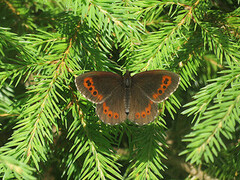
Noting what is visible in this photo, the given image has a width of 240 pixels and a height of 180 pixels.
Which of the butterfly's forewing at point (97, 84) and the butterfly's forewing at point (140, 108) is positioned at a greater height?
the butterfly's forewing at point (97, 84)

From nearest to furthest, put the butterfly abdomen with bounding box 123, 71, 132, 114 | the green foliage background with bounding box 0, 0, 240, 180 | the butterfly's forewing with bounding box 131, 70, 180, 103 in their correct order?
the green foliage background with bounding box 0, 0, 240, 180 → the butterfly's forewing with bounding box 131, 70, 180, 103 → the butterfly abdomen with bounding box 123, 71, 132, 114

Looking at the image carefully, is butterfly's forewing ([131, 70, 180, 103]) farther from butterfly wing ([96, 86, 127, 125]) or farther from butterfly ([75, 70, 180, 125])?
butterfly wing ([96, 86, 127, 125])

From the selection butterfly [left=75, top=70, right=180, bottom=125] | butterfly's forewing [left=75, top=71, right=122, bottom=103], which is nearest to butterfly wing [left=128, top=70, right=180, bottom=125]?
butterfly [left=75, top=70, right=180, bottom=125]

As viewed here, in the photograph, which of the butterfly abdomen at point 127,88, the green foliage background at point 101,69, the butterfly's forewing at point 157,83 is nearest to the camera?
the green foliage background at point 101,69

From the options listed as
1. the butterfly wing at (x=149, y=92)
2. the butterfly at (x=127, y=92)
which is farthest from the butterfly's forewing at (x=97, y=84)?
the butterfly wing at (x=149, y=92)

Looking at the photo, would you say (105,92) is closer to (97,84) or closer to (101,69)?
(97,84)

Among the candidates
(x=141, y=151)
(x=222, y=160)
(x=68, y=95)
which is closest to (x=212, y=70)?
(x=222, y=160)

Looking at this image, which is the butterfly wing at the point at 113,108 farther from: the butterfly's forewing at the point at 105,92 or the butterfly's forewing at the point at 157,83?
the butterfly's forewing at the point at 157,83

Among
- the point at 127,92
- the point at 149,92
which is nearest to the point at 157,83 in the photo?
the point at 149,92

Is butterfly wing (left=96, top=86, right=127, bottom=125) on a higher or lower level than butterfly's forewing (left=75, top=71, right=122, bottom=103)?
lower
